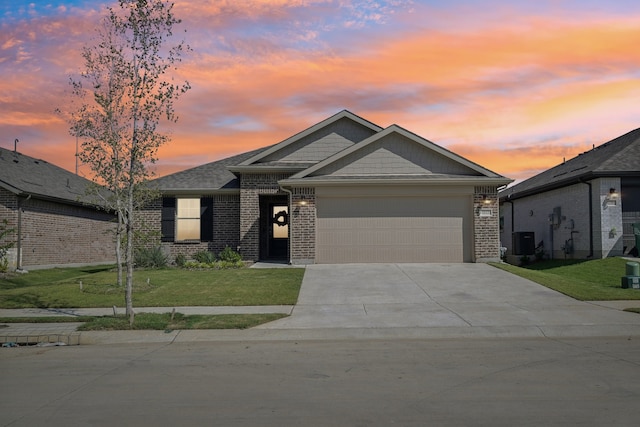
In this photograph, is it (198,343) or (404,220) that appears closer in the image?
(198,343)

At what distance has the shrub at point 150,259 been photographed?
2136 cm

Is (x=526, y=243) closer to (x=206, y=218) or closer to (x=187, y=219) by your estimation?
(x=206, y=218)

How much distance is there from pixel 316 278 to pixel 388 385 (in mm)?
10880

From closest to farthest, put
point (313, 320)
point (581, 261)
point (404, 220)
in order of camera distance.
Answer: point (313, 320) < point (404, 220) < point (581, 261)

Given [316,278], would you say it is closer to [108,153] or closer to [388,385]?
[108,153]

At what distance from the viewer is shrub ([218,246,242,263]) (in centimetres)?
2148

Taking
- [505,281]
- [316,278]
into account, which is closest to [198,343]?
[316,278]

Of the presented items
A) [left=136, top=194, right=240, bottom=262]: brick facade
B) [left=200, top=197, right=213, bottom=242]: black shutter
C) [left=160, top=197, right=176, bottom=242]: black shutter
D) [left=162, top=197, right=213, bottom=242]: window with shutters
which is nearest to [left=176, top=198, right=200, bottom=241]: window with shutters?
[left=162, top=197, right=213, bottom=242]: window with shutters

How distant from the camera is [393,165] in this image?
21.0 metres

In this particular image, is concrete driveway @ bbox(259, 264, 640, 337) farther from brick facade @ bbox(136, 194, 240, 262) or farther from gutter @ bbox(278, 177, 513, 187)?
brick facade @ bbox(136, 194, 240, 262)

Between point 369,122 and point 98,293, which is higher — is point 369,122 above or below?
above

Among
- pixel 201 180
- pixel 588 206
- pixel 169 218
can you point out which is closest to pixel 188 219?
pixel 169 218

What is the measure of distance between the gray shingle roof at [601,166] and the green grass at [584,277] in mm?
3559

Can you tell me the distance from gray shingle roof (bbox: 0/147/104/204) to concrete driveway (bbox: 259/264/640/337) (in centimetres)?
1121
